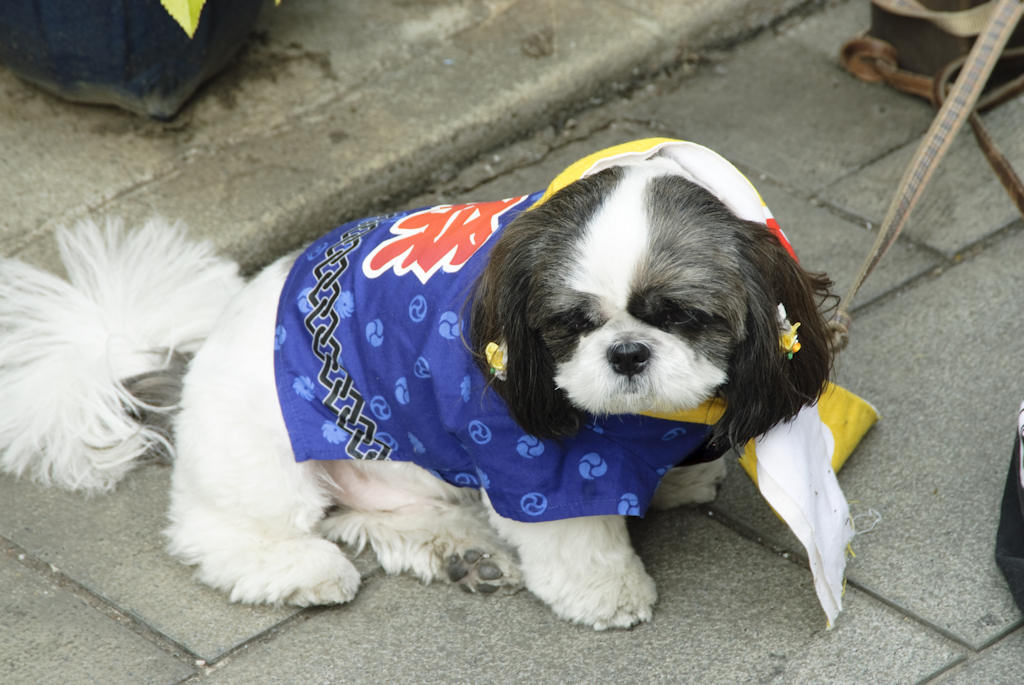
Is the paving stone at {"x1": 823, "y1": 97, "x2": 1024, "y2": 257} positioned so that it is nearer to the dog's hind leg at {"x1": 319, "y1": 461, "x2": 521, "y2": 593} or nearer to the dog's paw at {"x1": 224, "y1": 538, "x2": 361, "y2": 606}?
the dog's hind leg at {"x1": 319, "y1": 461, "x2": 521, "y2": 593}

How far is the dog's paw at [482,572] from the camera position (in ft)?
10.3

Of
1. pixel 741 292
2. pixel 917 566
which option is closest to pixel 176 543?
pixel 741 292

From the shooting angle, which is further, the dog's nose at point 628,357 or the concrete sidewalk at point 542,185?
the concrete sidewalk at point 542,185

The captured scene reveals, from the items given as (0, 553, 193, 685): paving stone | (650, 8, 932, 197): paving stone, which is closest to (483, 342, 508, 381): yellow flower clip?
(0, 553, 193, 685): paving stone

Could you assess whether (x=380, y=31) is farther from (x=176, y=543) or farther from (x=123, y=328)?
(x=176, y=543)

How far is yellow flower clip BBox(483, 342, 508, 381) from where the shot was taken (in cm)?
262

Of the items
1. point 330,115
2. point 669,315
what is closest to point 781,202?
point 330,115

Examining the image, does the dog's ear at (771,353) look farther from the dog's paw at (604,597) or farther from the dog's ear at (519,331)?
the dog's paw at (604,597)

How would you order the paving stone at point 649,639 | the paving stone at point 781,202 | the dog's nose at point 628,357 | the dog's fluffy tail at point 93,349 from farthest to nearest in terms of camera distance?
the paving stone at point 781,202
the dog's fluffy tail at point 93,349
the paving stone at point 649,639
the dog's nose at point 628,357

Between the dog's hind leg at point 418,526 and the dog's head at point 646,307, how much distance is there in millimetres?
670

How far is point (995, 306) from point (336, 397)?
2.23 m

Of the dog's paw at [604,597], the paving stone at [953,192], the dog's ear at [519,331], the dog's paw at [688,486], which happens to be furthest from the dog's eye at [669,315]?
the paving stone at [953,192]

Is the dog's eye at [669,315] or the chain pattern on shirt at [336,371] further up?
the dog's eye at [669,315]

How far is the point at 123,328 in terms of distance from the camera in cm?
348
